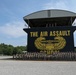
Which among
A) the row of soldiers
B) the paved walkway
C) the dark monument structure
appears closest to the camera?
the paved walkway

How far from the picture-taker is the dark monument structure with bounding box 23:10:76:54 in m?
31.1

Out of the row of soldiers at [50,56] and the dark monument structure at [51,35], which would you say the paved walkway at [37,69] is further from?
the dark monument structure at [51,35]

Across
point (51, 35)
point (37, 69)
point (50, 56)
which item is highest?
point (51, 35)

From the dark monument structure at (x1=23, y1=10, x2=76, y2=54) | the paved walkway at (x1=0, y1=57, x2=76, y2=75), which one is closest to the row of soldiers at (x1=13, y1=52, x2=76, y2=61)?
the dark monument structure at (x1=23, y1=10, x2=76, y2=54)

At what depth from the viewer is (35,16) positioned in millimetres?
33125

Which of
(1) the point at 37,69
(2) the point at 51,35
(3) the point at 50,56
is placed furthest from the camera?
(2) the point at 51,35

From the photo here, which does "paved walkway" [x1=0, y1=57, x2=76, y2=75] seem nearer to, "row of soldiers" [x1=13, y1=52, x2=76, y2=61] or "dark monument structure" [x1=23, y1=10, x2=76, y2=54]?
"row of soldiers" [x1=13, y1=52, x2=76, y2=61]

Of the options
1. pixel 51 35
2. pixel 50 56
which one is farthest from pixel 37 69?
pixel 51 35

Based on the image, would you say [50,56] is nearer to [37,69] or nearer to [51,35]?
[51,35]

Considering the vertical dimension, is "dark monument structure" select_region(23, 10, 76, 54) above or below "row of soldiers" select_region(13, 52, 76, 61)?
above

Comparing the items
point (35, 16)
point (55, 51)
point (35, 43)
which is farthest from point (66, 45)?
point (35, 16)

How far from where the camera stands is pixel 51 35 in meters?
31.8

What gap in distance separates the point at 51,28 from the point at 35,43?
11.4 ft

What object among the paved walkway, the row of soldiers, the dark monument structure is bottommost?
the paved walkway
